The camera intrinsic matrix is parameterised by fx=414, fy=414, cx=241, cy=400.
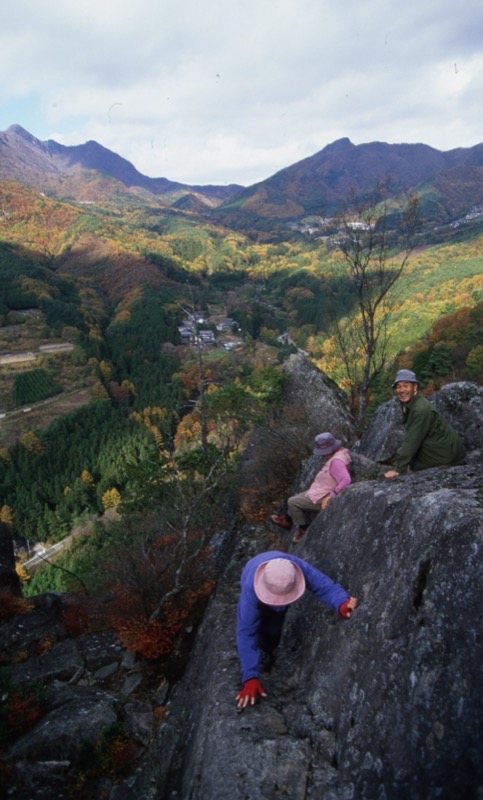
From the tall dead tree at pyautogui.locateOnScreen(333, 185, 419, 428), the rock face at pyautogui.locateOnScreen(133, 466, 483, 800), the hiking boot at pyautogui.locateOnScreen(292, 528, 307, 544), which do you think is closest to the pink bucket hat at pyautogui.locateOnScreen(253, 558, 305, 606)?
the rock face at pyautogui.locateOnScreen(133, 466, 483, 800)

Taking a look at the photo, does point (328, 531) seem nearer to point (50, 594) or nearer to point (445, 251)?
point (50, 594)

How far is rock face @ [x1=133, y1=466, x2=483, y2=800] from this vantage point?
2.72 metres

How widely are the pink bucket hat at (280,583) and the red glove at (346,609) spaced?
0.45 m

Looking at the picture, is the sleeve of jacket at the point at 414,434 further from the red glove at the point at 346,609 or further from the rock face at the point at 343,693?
the red glove at the point at 346,609

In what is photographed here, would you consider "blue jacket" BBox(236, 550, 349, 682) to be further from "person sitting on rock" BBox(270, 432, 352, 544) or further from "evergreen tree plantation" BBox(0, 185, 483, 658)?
"evergreen tree plantation" BBox(0, 185, 483, 658)

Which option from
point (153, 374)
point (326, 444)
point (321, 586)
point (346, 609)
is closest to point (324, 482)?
point (326, 444)

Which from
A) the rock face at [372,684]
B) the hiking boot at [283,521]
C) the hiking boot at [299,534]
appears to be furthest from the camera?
the hiking boot at [283,521]

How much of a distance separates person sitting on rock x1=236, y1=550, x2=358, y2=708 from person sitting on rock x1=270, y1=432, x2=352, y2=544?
6.10 feet

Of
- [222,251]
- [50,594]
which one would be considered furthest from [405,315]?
[222,251]

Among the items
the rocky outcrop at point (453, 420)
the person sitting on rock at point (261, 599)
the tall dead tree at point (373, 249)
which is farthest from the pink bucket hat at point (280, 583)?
the tall dead tree at point (373, 249)

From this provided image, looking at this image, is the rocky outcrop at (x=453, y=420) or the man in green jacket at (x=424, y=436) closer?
the man in green jacket at (x=424, y=436)

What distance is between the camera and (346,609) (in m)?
3.93

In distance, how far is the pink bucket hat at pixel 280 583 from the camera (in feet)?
12.3

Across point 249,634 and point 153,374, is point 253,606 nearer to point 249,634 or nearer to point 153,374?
point 249,634
